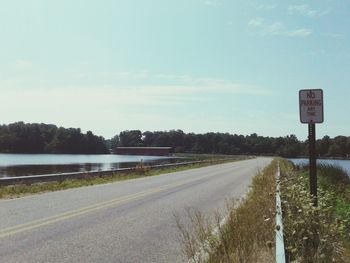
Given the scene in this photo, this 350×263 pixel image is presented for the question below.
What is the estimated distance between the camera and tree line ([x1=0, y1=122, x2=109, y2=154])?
16388 cm

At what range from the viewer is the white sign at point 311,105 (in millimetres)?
9766

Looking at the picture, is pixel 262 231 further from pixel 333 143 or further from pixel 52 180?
pixel 333 143

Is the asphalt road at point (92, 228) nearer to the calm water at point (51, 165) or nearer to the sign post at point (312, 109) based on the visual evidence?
the sign post at point (312, 109)

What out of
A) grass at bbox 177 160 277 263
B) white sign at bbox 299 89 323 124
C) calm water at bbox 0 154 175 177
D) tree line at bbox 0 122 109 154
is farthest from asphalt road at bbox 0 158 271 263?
tree line at bbox 0 122 109 154

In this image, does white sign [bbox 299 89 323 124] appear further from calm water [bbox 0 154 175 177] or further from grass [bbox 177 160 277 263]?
calm water [bbox 0 154 175 177]

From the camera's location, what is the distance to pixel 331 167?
27.9 metres

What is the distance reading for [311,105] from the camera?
982 centimetres

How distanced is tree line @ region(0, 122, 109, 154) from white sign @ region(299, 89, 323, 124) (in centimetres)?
16171

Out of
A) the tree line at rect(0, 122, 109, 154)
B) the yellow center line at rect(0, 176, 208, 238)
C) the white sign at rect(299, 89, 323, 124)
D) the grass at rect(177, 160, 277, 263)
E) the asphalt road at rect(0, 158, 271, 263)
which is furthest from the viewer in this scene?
the tree line at rect(0, 122, 109, 154)

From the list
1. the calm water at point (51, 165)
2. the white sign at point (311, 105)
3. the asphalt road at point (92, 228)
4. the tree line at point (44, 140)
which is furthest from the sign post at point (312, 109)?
the tree line at point (44, 140)

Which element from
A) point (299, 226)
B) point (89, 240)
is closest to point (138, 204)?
point (89, 240)

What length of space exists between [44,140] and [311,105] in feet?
559

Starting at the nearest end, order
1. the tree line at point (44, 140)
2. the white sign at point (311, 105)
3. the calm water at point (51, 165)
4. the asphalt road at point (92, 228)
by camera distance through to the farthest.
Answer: the asphalt road at point (92, 228) < the white sign at point (311, 105) < the calm water at point (51, 165) < the tree line at point (44, 140)

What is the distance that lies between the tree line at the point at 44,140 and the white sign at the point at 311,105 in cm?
16171
